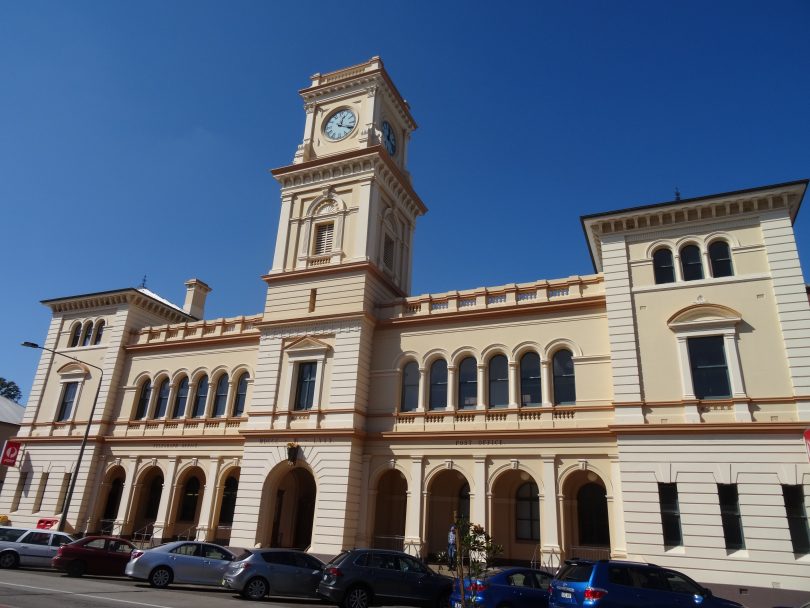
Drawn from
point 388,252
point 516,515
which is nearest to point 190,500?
point 388,252

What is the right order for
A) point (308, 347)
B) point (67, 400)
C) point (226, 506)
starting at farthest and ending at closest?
point (67, 400) → point (226, 506) → point (308, 347)

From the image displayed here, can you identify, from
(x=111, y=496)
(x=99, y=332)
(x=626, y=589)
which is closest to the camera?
(x=626, y=589)

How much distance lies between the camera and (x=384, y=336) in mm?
27391

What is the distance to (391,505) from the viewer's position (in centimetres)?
2698

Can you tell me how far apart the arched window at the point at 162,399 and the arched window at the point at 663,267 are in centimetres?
2585

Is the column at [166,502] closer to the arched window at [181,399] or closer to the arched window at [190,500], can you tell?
the arched window at [190,500]

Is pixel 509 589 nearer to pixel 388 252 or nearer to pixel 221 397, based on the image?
pixel 388 252

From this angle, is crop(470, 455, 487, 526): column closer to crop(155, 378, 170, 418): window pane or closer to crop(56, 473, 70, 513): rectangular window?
crop(155, 378, 170, 418): window pane

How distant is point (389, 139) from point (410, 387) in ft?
49.4

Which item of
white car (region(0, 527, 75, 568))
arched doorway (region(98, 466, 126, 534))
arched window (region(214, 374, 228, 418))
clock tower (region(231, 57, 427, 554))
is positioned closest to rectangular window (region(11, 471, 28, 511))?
arched doorway (region(98, 466, 126, 534))

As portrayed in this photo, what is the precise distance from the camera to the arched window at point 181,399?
32094 millimetres

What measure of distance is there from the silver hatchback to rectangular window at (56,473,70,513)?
53.4 ft

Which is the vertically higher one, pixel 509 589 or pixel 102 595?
pixel 509 589

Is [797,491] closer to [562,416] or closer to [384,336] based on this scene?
[562,416]
